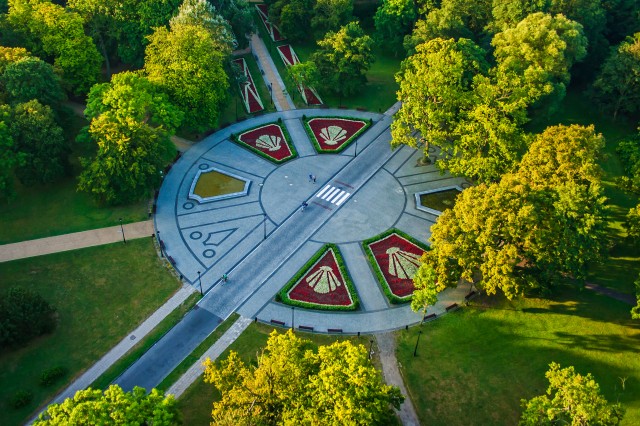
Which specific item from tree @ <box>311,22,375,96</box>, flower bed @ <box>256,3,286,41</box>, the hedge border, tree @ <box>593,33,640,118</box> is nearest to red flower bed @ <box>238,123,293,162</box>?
the hedge border

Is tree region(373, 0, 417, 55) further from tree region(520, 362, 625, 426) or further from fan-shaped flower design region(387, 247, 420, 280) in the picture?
tree region(520, 362, 625, 426)

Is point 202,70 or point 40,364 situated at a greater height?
point 202,70

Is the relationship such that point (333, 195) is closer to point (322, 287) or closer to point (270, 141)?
point (270, 141)

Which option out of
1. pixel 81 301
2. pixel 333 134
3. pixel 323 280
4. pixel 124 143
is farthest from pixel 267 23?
pixel 81 301

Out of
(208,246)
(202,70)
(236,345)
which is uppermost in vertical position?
(202,70)

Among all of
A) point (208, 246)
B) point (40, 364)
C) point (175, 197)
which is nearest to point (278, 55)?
point (175, 197)

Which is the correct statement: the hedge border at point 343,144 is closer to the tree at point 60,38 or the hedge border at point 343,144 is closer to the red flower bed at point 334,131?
the red flower bed at point 334,131

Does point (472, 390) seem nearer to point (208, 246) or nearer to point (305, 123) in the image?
point (208, 246)
